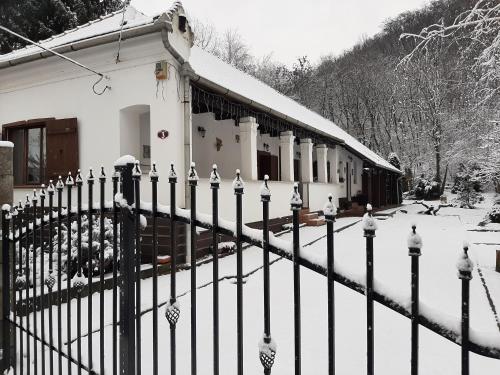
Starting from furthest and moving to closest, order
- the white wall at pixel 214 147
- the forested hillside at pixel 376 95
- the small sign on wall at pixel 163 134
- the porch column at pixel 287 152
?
the forested hillside at pixel 376 95, the porch column at pixel 287 152, the white wall at pixel 214 147, the small sign on wall at pixel 163 134

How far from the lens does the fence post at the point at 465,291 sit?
991 millimetres

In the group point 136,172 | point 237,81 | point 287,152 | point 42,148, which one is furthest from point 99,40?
point 287,152

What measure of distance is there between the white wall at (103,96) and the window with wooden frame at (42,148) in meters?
0.20

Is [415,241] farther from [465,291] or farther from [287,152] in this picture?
[287,152]

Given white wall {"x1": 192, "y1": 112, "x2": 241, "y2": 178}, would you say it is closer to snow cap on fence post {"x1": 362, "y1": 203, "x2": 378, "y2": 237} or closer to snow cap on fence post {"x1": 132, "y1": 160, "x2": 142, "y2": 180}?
snow cap on fence post {"x1": 132, "y1": 160, "x2": 142, "y2": 180}

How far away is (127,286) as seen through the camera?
1.91 metres

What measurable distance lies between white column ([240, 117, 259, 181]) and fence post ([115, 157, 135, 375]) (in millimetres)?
7750

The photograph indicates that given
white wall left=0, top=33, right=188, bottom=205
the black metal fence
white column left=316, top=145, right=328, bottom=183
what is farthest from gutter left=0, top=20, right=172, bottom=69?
white column left=316, top=145, right=328, bottom=183

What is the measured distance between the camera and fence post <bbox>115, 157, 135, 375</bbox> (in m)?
1.90

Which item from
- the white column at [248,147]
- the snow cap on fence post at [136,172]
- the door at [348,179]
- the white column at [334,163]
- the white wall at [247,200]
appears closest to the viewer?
the snow cap on fence post at [136,172]

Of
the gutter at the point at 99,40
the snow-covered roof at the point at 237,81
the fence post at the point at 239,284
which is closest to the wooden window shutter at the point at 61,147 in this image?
the gutter at the point at 99,40

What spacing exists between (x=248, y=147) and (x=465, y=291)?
29.5ft

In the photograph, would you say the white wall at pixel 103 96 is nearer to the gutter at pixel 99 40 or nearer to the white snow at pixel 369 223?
the gutter at pixel 99 40

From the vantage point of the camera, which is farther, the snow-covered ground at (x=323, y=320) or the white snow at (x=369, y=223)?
the snow-covered ground at (x=323, y=320)
